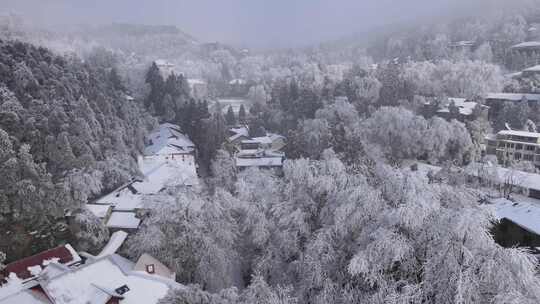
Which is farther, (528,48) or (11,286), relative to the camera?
(528,48)

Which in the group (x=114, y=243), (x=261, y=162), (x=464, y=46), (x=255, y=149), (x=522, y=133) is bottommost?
(x=255, y=149)

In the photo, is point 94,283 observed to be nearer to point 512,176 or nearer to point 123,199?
point 123,199

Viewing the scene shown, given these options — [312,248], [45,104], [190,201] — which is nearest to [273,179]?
[190,201]

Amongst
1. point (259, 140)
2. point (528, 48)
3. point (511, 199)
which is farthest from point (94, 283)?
point (528, 48)

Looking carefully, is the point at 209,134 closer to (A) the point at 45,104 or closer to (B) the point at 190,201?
(A) the point at 45,104

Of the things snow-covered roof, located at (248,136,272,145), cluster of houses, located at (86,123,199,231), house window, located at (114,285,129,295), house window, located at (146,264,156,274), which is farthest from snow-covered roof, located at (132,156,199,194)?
snow-covered roof, located at (248,136,272,145)

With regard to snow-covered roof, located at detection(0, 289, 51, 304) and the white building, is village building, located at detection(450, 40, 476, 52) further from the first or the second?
snow-covered roof, located at detection(0, 289, 51, 304)
